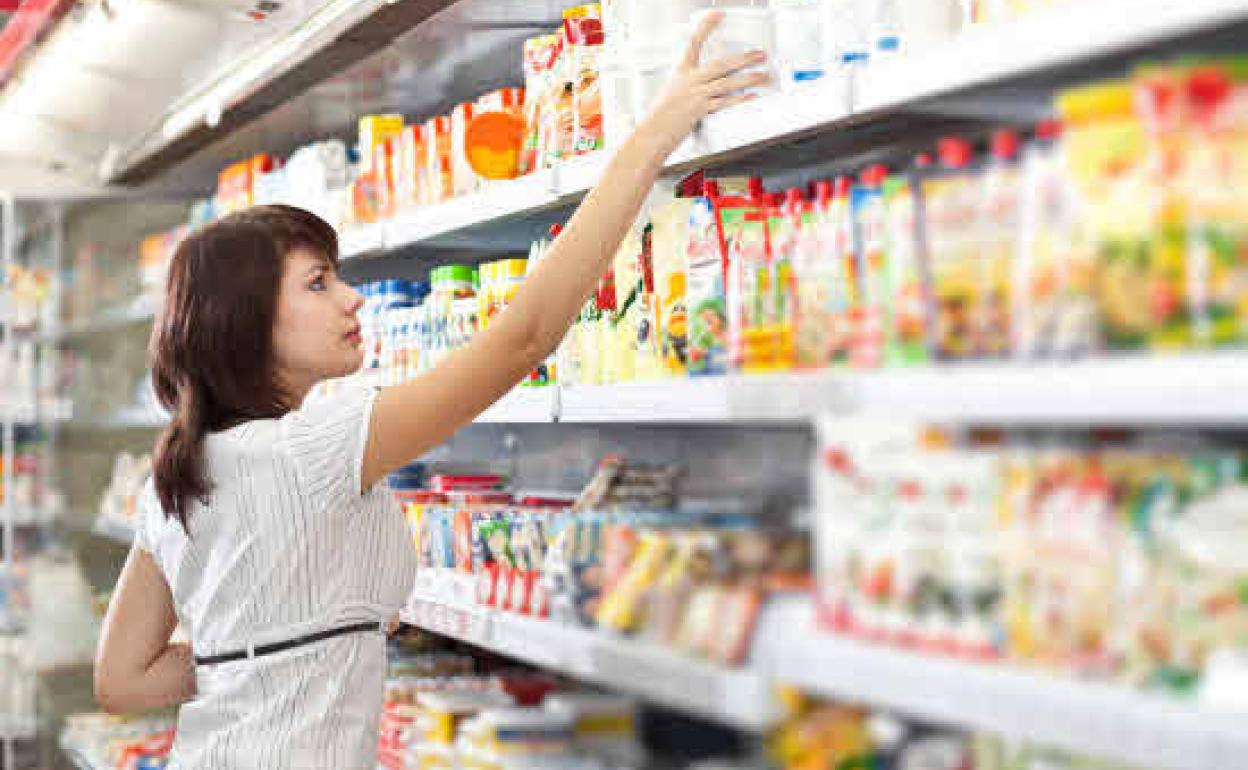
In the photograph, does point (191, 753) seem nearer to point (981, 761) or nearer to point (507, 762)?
point (507, 762)

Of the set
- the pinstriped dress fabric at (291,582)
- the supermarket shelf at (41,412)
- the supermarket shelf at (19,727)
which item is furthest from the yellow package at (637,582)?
the supermarket shelf at (19,727)

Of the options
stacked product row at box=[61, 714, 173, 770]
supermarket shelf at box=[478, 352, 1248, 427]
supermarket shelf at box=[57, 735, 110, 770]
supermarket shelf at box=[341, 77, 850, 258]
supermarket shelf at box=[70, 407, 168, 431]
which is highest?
supermarket shelf at box=[341, 77, 850, 258]

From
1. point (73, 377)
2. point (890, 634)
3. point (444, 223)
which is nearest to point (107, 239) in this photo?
point (73, 377)

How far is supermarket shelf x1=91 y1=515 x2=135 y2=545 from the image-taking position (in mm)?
4670

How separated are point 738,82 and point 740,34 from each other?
66 mm

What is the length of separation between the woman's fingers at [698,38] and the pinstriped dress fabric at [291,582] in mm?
631

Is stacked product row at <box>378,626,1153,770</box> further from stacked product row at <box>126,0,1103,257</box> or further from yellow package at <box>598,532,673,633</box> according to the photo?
stacked product row at <box>126,0,1103,257</box>

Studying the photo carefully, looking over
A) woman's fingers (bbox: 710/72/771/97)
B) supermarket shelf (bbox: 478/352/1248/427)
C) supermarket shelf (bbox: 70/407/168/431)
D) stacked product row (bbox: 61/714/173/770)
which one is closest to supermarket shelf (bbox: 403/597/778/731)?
supermarket shelf (bbox: 478/352/1248/427)

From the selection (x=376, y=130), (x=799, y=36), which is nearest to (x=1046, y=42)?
(x=799, y=36)

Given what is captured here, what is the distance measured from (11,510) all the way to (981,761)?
15.1ft

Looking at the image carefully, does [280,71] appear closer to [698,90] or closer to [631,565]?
[698,90]

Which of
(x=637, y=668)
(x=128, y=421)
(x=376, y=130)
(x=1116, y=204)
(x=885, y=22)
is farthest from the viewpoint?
(x=128, y=421)

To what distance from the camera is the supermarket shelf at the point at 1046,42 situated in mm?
1194

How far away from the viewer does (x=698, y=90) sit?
1971mm
